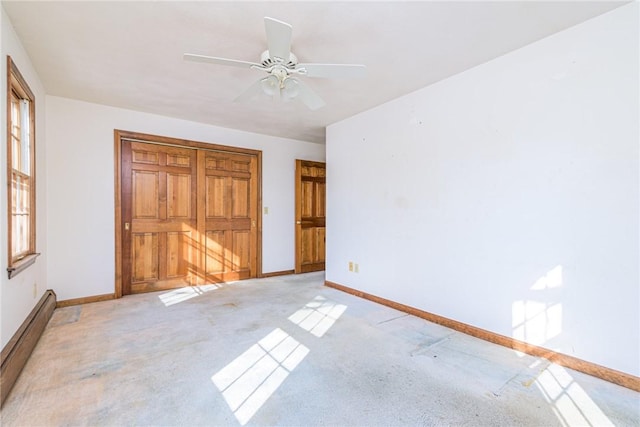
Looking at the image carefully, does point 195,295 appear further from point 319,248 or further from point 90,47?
point 90,47

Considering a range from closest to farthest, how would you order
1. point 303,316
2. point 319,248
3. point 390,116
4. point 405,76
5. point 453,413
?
point 453,413 < point 405,76 < point 303,316 < point 390,116 < point 319,248

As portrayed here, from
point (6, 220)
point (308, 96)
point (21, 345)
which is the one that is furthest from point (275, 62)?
point (21, 345)

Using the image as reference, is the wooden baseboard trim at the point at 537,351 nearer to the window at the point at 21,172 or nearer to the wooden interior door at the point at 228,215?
the wooden interior door at the point at 228,215

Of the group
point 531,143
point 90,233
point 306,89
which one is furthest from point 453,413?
point 90,233

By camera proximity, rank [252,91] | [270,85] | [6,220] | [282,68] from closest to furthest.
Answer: [6,220] → [282,68] → [270,85] → [252,91]

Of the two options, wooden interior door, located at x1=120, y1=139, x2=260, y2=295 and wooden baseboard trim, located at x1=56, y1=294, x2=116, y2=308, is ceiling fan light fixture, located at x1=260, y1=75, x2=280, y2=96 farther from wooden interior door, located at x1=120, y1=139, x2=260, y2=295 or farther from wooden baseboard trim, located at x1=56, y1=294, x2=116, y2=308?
wooden baseboard trim, located at x1=56, y1=294, x2=116, y2=308

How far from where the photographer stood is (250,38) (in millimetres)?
2219

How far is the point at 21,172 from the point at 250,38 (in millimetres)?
2218

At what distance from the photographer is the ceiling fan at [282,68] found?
5.76ft

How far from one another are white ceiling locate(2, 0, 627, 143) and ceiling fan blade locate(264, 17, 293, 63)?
0.81 ft

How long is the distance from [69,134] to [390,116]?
370 centimetres

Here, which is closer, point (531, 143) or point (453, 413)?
point (453, 413)

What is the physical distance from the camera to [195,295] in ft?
12.8

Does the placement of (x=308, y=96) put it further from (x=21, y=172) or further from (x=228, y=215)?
(x=228, y=215)
